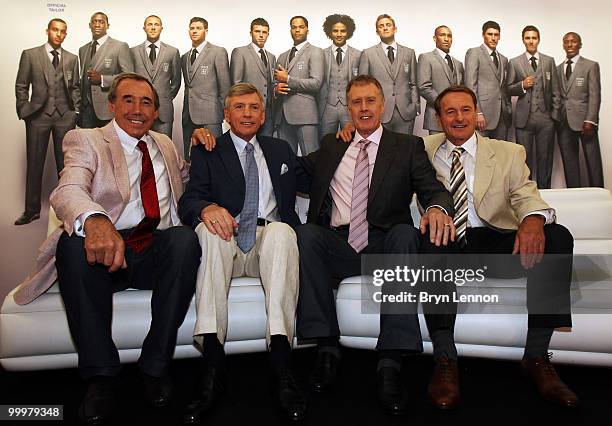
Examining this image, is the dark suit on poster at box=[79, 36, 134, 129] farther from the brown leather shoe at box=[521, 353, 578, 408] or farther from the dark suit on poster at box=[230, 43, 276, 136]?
the brown leather shoe at box=[521, 353, 578, 408]

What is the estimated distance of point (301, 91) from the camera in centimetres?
347

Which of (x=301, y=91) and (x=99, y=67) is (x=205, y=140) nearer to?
(x=301, y=91)

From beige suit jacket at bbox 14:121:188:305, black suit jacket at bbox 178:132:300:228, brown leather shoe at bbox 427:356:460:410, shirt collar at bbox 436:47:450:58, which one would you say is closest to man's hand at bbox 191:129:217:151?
black suit jacket at bbox 178:132:300:228

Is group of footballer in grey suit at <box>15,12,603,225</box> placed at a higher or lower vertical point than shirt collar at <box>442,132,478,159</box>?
higher

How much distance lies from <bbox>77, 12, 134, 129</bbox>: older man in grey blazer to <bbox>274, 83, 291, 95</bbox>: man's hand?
3.39 feet

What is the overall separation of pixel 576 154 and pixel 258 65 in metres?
2.47

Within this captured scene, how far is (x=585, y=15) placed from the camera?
3.67 meters

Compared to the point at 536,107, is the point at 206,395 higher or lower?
lower

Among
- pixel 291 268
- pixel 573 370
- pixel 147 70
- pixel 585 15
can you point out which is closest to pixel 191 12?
pixel 147 70

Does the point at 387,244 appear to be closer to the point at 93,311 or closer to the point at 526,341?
the point at 526,341

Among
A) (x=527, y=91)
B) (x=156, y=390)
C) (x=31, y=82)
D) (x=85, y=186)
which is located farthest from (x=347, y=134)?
(x=31, y=82)

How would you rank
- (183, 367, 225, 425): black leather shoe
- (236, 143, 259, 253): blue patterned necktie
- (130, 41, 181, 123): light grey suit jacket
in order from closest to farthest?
(183, 367, 225, 425): black leather shoe < (236, 143, 259, 253): blue patterned necktie < (130, 41, 181, 123): light grey suit jacket

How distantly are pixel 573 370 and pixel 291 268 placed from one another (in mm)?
1323

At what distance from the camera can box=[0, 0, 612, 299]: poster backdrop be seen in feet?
10.8
